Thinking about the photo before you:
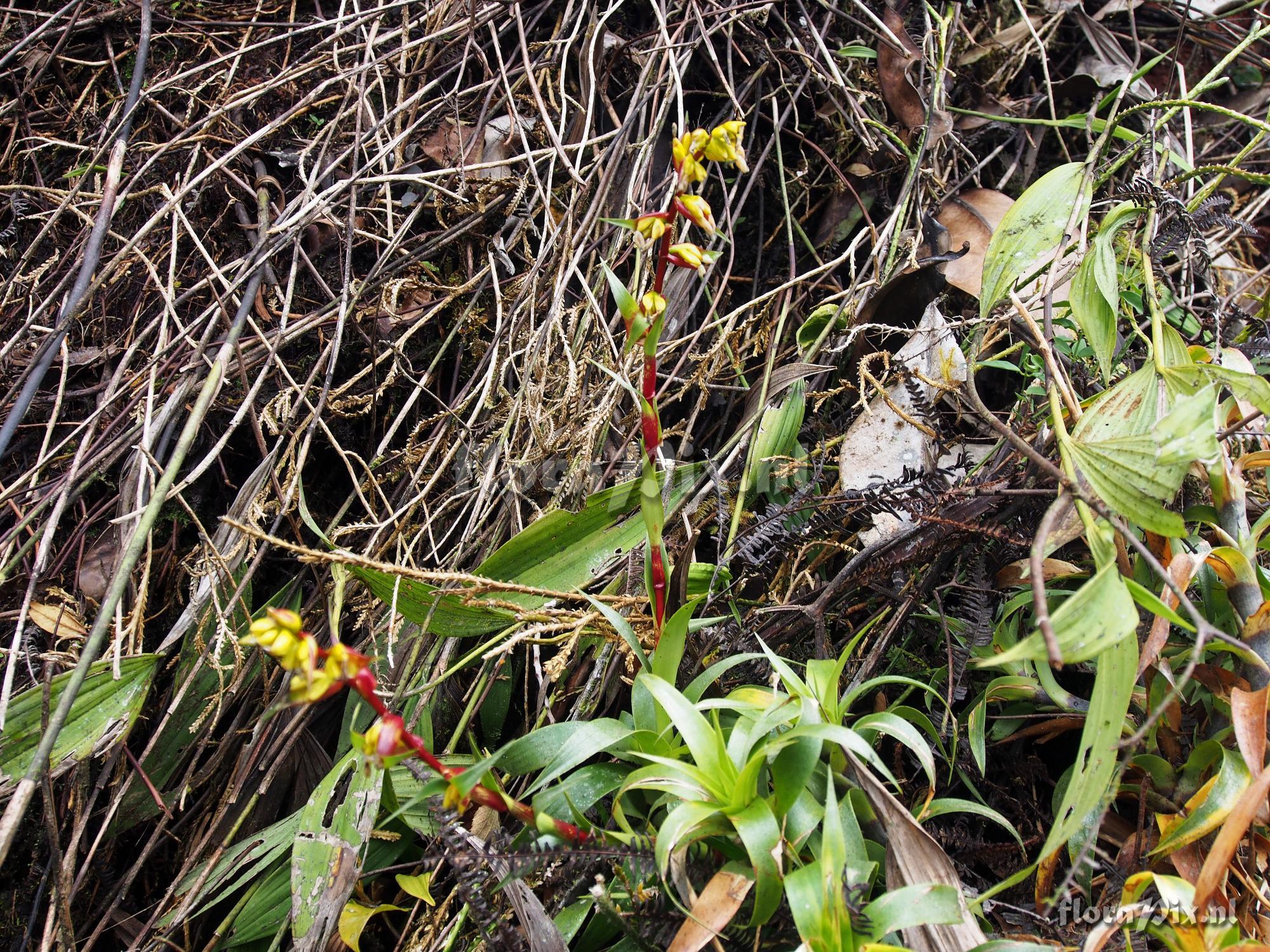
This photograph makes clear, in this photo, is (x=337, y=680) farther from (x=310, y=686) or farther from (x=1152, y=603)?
(x=1152, y=603)

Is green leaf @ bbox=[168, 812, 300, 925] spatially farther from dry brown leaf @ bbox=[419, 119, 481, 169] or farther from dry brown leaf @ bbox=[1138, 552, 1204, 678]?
dry brown leaf @ bbox=[419, 119, 481, 169]

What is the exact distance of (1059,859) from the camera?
78cm

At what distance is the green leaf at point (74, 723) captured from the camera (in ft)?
3.07

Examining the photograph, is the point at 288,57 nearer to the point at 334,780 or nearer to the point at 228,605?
the point at 228,605

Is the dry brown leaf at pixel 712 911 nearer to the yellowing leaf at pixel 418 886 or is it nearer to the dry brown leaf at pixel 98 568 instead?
the yellowing leaf at pixel 418 886

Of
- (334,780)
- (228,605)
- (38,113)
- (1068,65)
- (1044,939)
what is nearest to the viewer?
(1044,939)

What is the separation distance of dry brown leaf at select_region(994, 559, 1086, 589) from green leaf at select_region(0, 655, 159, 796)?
3.55 ft

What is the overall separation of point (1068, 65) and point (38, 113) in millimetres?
2028

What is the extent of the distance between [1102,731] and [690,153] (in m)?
0.61

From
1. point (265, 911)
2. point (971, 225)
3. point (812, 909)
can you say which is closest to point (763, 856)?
point (812, 909)

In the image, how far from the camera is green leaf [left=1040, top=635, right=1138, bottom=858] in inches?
25.3

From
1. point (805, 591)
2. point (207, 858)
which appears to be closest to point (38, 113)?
point (207, 858)

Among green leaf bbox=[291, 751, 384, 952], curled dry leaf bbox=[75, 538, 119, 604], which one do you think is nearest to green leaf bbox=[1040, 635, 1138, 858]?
green leaf bbox=[291, 751, 384, 952]

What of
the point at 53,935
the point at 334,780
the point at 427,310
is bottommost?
the point at 53,935
